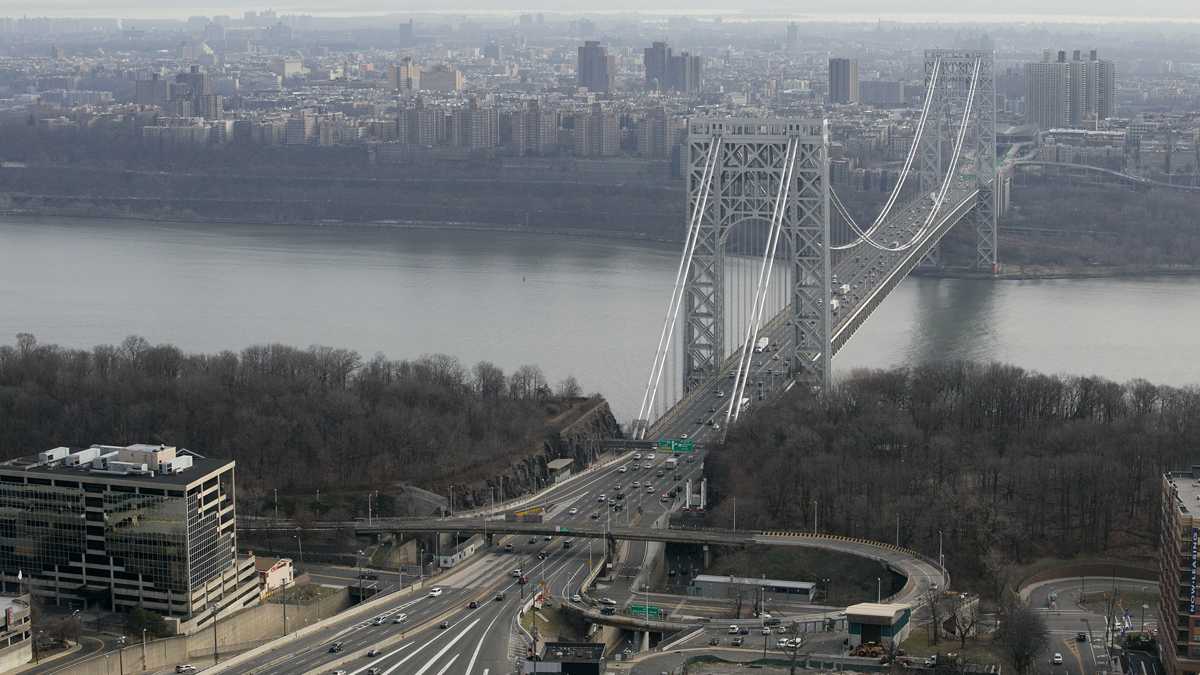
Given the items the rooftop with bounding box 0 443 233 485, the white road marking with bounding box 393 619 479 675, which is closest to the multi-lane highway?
the white road marking with bounding box 393 619 479 675

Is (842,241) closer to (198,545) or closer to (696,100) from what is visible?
(198,545)

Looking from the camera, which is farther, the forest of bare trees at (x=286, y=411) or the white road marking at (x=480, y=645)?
the forest of bare trees at (x=286, y=411)

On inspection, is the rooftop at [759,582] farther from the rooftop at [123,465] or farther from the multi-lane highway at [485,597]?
the rooftop at [123,465]

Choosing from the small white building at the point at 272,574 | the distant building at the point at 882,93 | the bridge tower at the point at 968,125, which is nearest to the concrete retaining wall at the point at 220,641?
the small white building at the point at 272,574

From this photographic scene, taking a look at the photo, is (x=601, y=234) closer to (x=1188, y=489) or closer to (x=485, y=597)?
(x=485, y=597)

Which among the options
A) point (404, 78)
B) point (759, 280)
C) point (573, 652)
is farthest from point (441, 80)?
point (573, 652)
